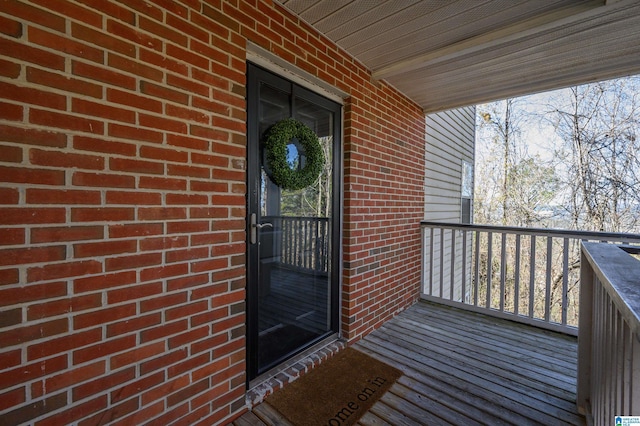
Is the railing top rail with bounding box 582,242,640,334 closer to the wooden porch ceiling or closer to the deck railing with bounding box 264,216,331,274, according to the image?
the wooden porch ceiling

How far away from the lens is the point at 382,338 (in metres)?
2.71

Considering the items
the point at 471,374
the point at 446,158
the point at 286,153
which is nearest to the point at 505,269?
the point at 471,374

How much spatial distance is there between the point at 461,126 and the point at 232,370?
597cm

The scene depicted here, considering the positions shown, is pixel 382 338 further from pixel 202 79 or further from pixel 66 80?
pixel 66 80

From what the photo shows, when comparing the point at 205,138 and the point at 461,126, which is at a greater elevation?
the point at 461,126

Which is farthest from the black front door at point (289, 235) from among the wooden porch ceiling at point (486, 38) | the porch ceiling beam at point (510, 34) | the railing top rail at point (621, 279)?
the railing top rail at point (621, 279)

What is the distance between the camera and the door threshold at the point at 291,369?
6.05 ft

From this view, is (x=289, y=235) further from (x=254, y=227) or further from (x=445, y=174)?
(x=445, y=174)

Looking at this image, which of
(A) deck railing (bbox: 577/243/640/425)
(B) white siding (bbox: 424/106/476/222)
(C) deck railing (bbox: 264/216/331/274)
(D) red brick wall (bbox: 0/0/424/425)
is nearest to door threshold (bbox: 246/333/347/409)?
(D) red brick wall (bbox: 0/0/424/425)

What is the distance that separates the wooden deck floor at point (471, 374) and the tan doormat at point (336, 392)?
0.07 meters

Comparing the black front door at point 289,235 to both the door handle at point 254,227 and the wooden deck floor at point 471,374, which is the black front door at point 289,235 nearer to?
the door handle at point 254,227

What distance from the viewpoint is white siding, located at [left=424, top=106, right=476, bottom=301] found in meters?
4.25

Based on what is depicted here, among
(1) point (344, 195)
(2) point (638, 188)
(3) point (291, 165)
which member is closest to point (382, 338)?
(1) point (344, 195)

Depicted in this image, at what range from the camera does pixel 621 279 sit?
93cm
